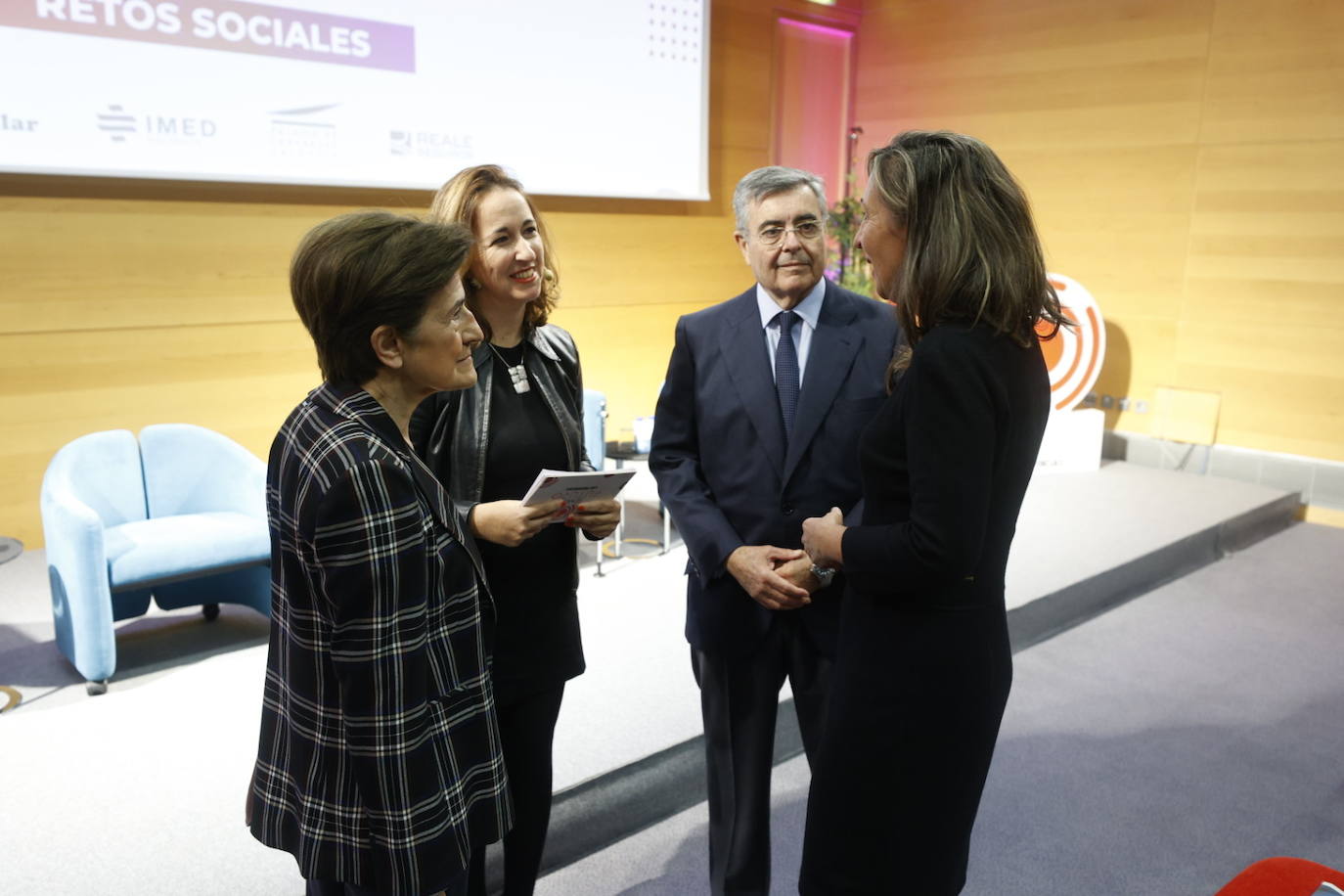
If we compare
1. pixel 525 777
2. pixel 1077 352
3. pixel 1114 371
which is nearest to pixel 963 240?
pixel 525 777

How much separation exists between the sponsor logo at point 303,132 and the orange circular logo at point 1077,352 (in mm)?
4115

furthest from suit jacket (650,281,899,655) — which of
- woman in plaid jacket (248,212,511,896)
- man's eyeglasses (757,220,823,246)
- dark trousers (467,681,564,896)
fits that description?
woman in plaid jacket (248,212,511,896)

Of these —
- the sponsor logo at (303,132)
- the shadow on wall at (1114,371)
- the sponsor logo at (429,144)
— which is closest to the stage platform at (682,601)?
the shadow on wall at (1114,371)

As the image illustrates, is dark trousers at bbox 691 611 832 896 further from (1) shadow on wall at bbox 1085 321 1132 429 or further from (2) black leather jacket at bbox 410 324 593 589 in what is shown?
(1) shadow on wall at bbox 1085 321 1132 429

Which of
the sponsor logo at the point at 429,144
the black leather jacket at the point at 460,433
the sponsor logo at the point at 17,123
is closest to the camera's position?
the black leather jacket at the point at 460,433

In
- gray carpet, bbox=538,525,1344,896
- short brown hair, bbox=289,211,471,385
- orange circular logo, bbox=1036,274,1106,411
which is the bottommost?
gray carpet, bbox=538,525,1344,896

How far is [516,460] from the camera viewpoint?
73.0 inches

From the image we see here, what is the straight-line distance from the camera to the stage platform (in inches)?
104

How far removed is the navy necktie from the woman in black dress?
0.46 meters

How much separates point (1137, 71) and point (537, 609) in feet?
19.3

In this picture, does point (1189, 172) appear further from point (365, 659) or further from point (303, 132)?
point (365, 659)

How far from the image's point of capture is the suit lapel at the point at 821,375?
6.45 feet

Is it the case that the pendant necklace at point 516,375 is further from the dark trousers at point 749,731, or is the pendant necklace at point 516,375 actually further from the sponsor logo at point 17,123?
the sponsor logo at point 17,123

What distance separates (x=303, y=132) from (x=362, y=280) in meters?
3.91
